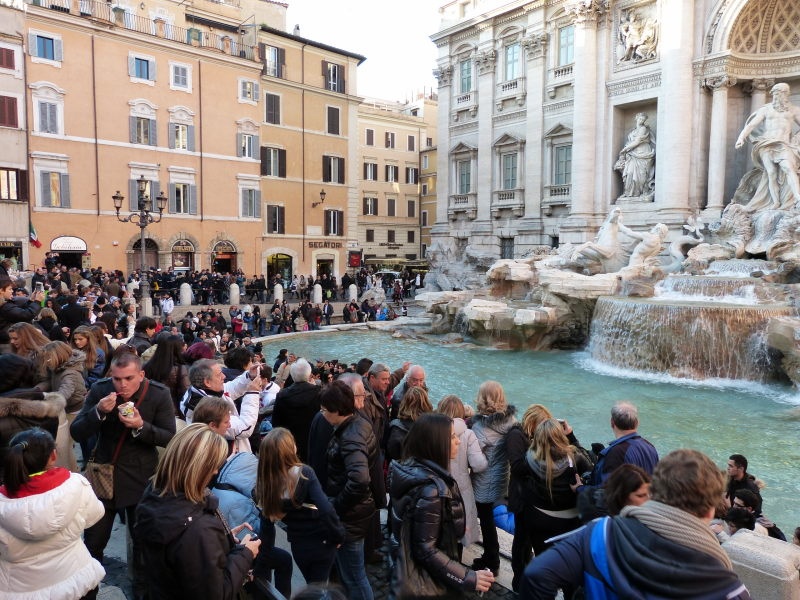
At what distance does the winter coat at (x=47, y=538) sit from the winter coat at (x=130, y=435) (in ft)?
2.33

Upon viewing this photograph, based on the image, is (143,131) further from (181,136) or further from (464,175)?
(464,175)

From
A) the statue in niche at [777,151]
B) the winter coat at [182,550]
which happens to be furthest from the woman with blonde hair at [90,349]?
the statue in niche at [777,151]

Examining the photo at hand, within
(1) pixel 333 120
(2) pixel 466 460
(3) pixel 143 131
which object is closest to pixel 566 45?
(1) pixel 333 120

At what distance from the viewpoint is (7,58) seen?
2281 cm

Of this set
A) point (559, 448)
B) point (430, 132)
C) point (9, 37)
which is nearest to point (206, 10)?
point (9, 37)

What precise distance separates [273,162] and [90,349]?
27.2 meters

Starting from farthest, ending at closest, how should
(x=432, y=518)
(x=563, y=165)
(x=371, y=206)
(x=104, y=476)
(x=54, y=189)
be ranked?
(x=371, y=206) < (x=563, y=165) < (x=54, y=189) < (x=104, y=476) < (x=432, y=518)

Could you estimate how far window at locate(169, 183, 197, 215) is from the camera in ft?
90.4

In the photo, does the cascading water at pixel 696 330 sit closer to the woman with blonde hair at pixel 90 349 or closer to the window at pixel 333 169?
the woman with blonde hair at pixel 90 349

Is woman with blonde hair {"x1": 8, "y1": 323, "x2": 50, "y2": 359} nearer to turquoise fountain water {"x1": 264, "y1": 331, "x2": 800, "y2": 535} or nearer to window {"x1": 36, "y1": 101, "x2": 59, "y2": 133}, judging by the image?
turquoise fountain water {"x1": 264, "y1": 331, "x2": 800, "y2": 535}

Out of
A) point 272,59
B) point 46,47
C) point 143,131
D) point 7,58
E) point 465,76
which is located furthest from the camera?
point 272,59

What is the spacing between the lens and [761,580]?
2.76 m

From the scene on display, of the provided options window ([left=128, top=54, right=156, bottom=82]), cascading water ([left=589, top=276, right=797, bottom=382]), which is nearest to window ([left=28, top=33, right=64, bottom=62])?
window ([left=128, top=54, right=156, bottom=82])

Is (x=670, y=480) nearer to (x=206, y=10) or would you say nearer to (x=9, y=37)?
(x=9, y=37)
